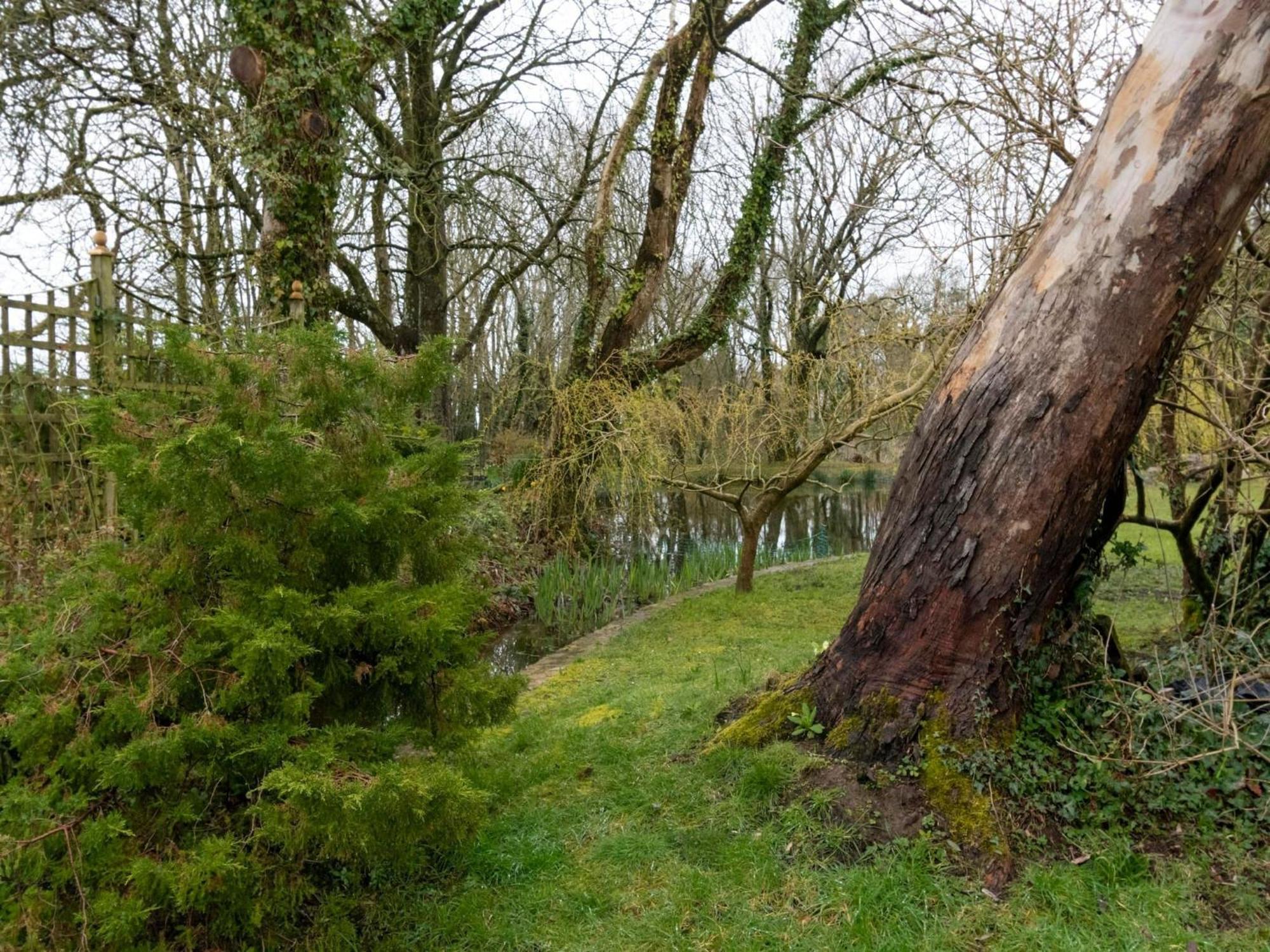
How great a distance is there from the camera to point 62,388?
192 inches

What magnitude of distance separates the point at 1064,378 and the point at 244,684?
9.49ft

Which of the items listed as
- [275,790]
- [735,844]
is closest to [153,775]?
[275,790]

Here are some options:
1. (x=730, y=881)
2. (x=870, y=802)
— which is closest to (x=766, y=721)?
(x=870, y=802)

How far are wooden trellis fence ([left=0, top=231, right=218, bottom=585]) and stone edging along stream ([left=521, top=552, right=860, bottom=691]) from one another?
296 cm

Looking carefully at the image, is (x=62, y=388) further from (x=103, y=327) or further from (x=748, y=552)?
(x=748, y=552)

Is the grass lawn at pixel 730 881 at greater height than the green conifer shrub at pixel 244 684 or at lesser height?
lesser

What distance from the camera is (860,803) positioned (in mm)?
2768

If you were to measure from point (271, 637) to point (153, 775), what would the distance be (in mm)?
499

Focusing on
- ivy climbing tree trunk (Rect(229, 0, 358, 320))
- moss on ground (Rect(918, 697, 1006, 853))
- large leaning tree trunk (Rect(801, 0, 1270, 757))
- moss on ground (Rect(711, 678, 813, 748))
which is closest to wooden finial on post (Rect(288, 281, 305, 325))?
ivy climbing tree trunk (Rect(229, 0, 358, 320))

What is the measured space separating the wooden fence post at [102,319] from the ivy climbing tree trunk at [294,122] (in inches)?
81.1

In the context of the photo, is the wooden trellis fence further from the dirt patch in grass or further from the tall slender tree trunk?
the tall slender tree trunk

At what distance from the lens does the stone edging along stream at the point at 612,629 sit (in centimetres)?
631

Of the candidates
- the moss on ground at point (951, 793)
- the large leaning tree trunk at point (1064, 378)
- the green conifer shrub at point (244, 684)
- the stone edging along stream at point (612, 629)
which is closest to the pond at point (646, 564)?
the stone edging along stream at point (612, 629)

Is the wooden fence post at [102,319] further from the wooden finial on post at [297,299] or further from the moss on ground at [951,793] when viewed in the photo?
the moss on ground at [951,793]
